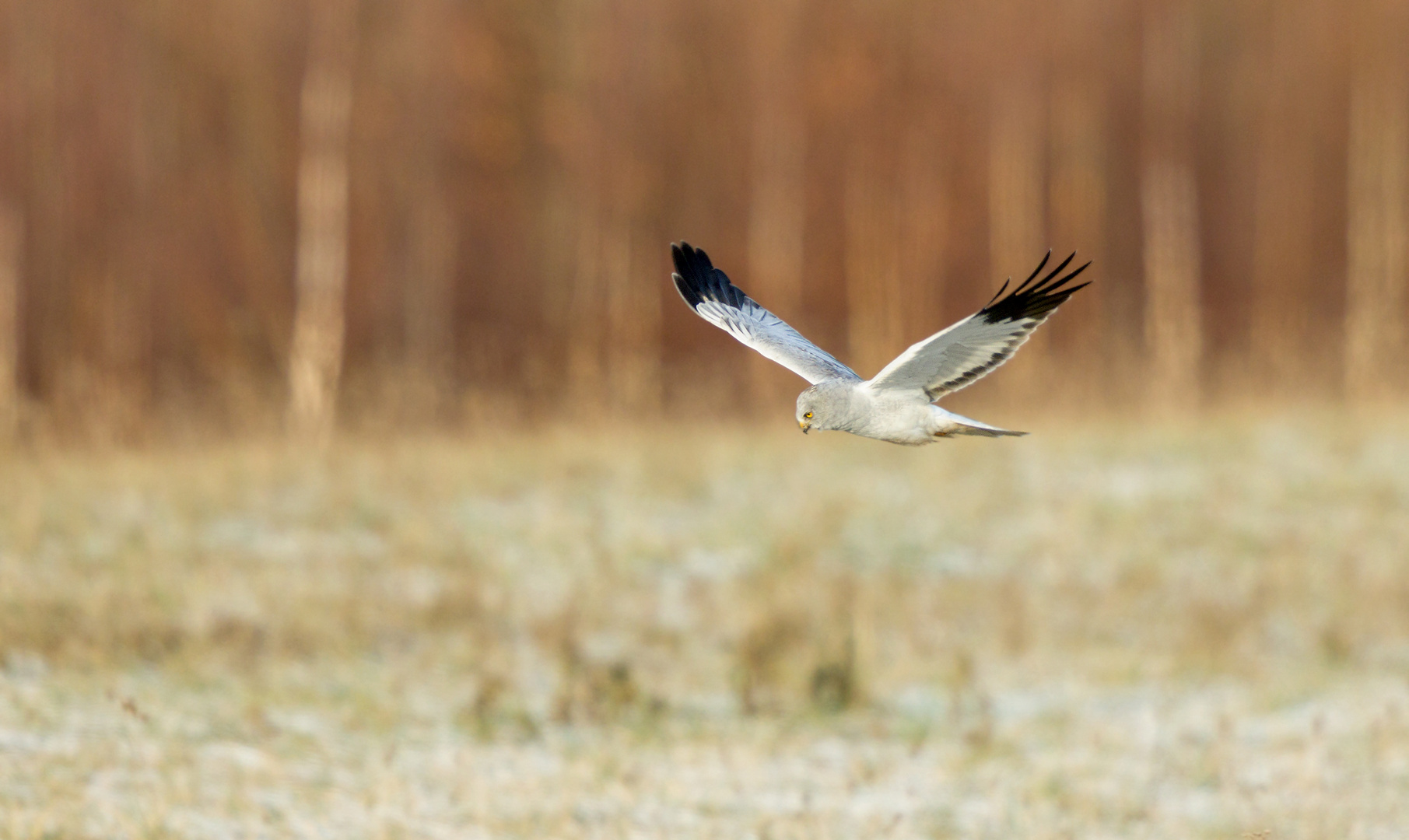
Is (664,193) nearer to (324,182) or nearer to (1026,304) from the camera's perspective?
(324,182)

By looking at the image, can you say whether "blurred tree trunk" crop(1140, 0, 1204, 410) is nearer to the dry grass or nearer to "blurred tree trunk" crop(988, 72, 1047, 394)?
"blurred tree trunk" crop(988, 72, 1047, 394)

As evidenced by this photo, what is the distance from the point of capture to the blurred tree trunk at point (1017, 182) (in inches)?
616

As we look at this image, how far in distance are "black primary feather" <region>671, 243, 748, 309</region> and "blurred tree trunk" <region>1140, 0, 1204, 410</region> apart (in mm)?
11257

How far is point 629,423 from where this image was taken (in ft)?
40.7

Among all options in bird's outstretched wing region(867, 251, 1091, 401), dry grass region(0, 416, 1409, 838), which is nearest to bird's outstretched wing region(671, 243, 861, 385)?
bird's outstretched wing region(867, 251, 1091, 401)

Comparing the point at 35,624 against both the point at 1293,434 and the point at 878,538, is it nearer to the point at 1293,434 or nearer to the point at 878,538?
the point at 878,538

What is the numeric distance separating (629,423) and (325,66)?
5089mm

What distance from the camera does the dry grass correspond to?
482 centimetres

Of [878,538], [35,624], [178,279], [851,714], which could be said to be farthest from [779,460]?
[178,279]

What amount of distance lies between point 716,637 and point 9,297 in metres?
9.51

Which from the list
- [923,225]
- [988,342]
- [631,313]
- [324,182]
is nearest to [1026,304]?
[988,342]

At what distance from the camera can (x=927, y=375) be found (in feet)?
9.85

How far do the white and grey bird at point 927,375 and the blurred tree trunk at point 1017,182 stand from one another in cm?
1230

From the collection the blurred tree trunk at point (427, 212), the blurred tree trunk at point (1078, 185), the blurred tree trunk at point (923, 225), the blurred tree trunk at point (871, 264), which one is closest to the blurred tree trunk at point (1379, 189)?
the blurred tree trunk at point (1078, 185)
